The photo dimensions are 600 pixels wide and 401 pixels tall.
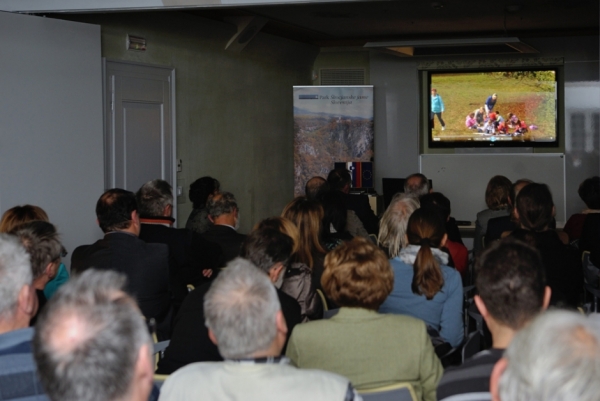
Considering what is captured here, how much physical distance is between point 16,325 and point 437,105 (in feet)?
32.9

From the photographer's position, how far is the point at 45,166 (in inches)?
236

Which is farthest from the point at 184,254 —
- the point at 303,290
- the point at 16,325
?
the point at 16,325

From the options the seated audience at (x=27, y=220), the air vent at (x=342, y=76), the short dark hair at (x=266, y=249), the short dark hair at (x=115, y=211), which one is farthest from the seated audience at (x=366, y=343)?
the air vent at (x=342, y=76)

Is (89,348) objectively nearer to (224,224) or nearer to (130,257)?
(130,257)

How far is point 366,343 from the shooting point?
262 cm

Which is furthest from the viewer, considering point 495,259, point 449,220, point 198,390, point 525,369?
point 449,220

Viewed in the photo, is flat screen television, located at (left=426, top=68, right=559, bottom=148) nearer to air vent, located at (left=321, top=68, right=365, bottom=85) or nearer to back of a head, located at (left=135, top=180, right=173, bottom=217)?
air vent, located at (left=321, top=68, right=365, bottom=85)

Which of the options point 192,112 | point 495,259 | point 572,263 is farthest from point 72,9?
point 495,259

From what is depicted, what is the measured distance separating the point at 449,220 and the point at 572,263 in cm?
187

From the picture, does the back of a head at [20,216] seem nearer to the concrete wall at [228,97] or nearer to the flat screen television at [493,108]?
the concrete wall at [228,97]

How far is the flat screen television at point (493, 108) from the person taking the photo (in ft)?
36.7

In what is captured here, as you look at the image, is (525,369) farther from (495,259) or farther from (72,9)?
(72,9)

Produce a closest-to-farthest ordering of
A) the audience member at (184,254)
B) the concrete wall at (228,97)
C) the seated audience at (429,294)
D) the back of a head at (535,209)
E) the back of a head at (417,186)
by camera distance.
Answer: the seated audience at (429,294), the back of a head at (535,209), the audience member at (184,254), the back of a head at (417,186), the concrete wall at (228,97)

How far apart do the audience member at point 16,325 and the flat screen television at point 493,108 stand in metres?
9.84
